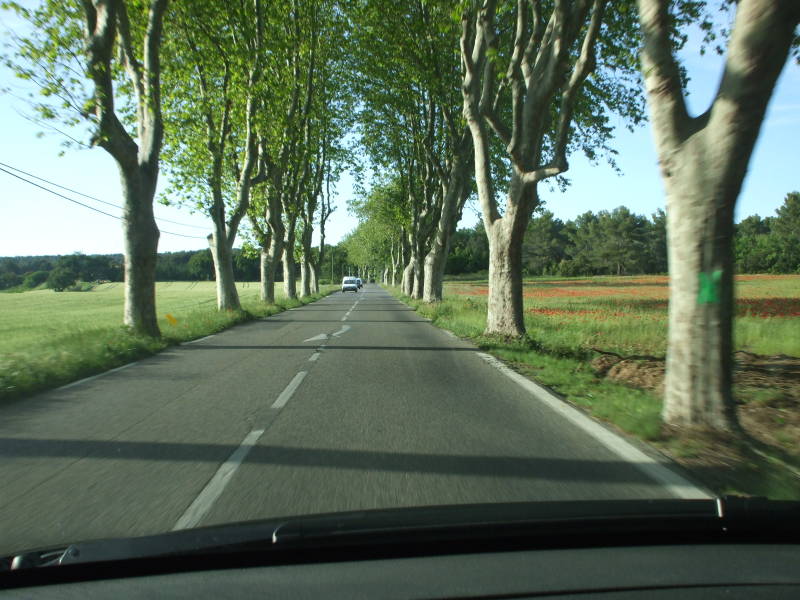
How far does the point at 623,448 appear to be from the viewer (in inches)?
197

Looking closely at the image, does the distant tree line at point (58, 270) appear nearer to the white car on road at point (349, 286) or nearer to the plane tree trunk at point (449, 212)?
the white car on road at point (349, 286)

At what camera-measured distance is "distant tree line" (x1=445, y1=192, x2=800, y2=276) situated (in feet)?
285

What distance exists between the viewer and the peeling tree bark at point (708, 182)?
190 inches

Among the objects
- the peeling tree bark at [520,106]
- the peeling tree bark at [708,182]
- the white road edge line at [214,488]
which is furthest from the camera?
the peeling tree bark at [520,106]

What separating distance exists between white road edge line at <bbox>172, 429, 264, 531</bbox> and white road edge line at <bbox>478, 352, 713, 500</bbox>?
2906 millimetres

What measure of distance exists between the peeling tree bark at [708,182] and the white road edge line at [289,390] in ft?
13.5

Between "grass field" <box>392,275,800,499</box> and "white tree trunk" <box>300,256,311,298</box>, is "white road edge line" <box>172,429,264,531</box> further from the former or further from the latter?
"white tree trunk" <box>300,256,311,298</box>

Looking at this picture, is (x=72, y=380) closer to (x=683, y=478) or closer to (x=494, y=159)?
(x=683, y=478)

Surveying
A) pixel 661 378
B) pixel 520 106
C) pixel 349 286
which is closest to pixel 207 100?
pixel 520 106

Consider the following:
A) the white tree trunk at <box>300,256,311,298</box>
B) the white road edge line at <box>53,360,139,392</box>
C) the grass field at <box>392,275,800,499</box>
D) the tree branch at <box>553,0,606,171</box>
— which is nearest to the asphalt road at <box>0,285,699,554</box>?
the white road edge line at <box>53,360,139,392</box>

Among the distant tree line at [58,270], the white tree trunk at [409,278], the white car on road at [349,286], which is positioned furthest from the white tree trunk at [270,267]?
the distant tree line at [58,270]

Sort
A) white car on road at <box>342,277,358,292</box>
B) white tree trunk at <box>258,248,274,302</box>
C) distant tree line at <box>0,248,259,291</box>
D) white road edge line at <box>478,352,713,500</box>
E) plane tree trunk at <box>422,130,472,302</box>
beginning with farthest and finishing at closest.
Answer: distant tree line at <box>0,248,259,291</box> < white car on road at <box>342,277,358,292</box> < white tree trunk at <box>258,248,274,302</box> < plane tree trunk at <box>422,130,472,302</box> < white road edge line at <box>478,352,713,500</box>

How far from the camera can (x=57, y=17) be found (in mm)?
13781

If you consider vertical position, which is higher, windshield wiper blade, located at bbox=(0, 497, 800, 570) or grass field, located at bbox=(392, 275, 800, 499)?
windshield wiper blade, located at bbox=(0, 497, 800, 570)
